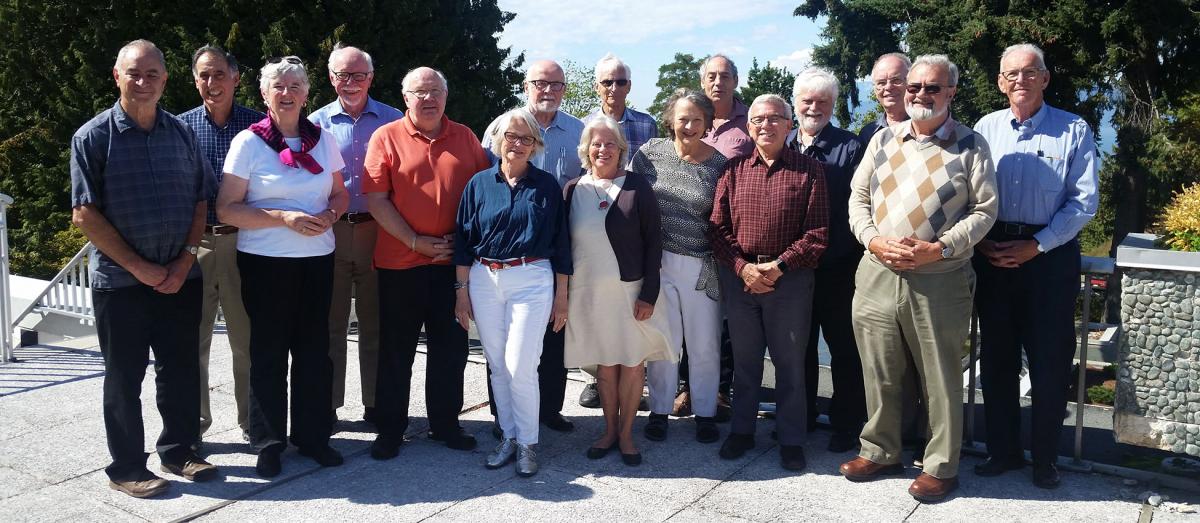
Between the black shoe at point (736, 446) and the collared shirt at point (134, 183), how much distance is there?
Answer: 2679 millimetres

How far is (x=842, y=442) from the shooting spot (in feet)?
14.6

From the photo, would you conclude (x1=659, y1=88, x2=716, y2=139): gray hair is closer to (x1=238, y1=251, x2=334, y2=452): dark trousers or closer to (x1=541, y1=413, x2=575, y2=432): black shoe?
(x1=541, y1=413, x2=575, y2=432): black shoe

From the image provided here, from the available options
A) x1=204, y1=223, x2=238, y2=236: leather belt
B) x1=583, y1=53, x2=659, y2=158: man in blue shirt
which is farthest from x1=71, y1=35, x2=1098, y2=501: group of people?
x1=583, y1=53, x2=659, y2=158: man in blue shirt

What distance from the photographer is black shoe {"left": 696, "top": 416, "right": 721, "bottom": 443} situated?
4598mm

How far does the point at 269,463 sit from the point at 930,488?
296 cm

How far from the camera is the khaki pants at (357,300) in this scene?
15.2 feet

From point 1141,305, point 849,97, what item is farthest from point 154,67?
point 849,97

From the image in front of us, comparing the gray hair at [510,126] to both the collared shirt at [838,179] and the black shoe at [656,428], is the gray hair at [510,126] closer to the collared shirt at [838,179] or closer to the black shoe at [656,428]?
the collared shirt at [838,179]

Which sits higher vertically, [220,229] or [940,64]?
[940,64]

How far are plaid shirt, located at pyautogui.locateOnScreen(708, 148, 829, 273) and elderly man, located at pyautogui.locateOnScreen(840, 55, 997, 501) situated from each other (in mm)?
175

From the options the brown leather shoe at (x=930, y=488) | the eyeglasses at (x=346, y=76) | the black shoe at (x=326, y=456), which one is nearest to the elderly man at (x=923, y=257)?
the brown leather shoe at (x=930, y=488)

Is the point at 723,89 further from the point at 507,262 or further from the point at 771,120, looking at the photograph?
the point at 507,262

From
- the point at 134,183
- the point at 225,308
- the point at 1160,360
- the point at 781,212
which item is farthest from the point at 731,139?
the point at 134,183

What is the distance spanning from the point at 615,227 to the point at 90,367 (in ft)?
14.1
